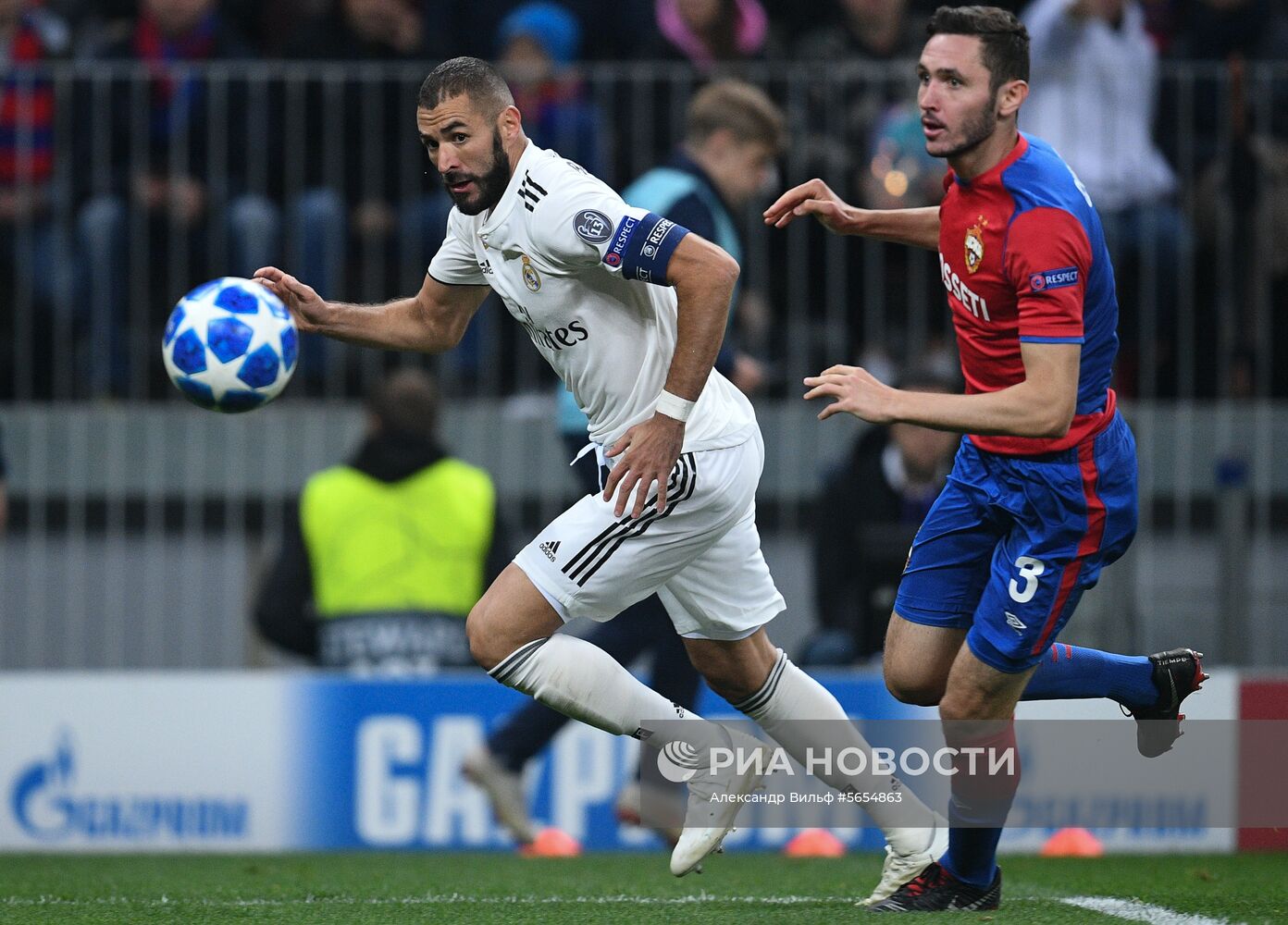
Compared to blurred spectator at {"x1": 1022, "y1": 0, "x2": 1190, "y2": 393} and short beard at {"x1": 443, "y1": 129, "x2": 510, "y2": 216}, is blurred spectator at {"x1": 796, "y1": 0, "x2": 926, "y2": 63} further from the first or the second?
short beard at {"x1": 443, "y1": 129, "x2": 510, "y2": 216}

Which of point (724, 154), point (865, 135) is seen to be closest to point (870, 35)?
point (865, 135)

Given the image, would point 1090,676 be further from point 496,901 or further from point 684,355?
point 496,901

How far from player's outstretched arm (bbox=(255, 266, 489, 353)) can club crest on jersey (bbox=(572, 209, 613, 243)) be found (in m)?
0.75

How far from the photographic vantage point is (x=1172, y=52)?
35.1 ft

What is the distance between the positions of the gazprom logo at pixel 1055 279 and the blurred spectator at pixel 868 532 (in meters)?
3.90

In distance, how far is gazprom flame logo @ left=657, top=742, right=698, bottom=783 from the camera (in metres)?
5.36

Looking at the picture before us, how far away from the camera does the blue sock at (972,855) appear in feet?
17.0

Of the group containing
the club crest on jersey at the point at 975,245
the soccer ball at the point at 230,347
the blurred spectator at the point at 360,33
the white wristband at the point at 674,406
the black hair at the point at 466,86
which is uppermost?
the blurred spectator at the point at 360,33

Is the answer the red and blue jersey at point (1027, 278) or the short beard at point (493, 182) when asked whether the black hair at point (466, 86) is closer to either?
the short beard at point (493, 182)

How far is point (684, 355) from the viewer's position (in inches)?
197

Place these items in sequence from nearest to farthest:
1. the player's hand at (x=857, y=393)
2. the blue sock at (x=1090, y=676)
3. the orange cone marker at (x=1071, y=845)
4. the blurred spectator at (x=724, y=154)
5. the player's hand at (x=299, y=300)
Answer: the player's hand at (x=857, y=393) → the blue sock at (x=1090, y=676) → the player's hand at (x=299, y=300) → the blurred spectator at (x=724, y=154) → the orange cone marker at (x=1071, y=845)

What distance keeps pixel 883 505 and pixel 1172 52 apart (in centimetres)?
366

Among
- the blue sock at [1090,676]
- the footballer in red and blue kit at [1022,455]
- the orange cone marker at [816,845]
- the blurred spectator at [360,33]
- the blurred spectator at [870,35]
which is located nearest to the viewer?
the footballer in red and blue kit at [1022,455]

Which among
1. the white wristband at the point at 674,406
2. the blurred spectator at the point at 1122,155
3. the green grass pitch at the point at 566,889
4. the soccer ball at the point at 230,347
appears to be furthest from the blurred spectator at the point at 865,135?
the white wristband at the point at 674,406
